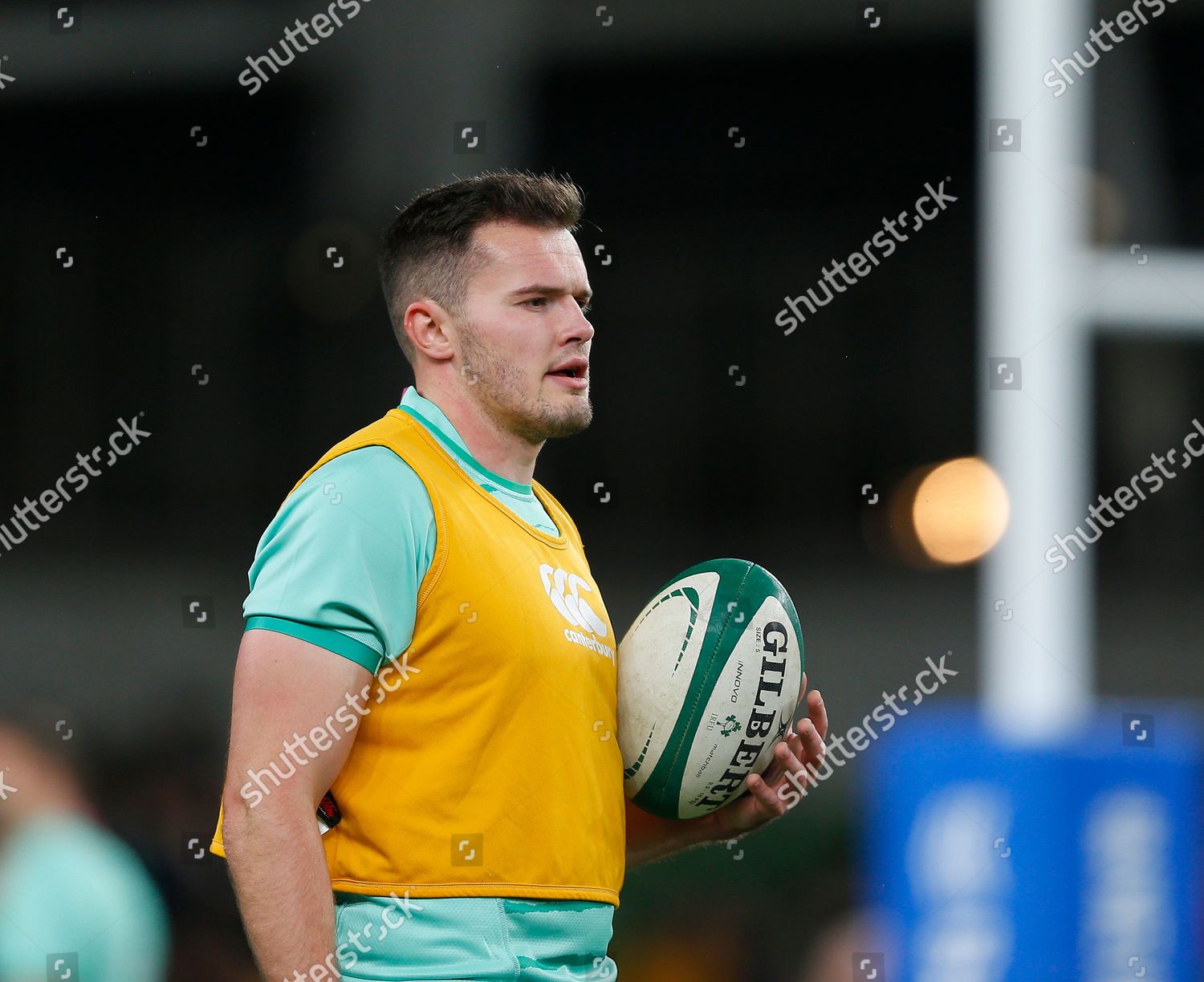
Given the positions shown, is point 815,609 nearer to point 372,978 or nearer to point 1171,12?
point 1171,12

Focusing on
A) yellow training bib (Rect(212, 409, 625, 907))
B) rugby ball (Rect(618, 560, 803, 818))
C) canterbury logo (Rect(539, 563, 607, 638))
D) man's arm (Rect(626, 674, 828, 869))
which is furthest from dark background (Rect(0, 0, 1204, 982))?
yellow training bib (Rect(212, 409, 625, 907))

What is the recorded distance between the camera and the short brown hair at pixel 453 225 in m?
2.47

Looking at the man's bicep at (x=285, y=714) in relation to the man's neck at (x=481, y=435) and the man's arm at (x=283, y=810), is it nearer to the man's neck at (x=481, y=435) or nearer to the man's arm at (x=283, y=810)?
the man's arm at (x=283, y=810)

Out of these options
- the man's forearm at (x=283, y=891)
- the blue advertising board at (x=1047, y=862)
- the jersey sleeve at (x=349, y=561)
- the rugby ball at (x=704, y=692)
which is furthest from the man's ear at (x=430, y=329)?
the blue advertising board at (x=1047, y=862)

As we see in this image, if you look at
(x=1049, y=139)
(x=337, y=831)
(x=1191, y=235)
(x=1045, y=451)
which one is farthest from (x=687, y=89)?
(x=337, y=831)

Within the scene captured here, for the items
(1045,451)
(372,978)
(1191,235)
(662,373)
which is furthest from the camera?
(662,373)

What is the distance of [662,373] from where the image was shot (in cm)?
819

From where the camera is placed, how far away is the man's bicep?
196cm

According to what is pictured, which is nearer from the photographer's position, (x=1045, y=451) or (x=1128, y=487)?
(x=1045, y=451)

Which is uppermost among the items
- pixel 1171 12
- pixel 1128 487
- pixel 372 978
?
pixel 1171 12

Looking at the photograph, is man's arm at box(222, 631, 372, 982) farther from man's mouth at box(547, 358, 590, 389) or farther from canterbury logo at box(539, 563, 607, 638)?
A: man's mouth at box(547, 358, 590, 389)

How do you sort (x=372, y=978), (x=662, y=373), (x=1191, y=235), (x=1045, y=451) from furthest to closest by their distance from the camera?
(x=662, y=373) → (x=1191, y=235) → (x=1045, y=451) → (x=372, y=978)

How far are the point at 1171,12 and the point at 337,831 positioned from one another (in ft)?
22.8

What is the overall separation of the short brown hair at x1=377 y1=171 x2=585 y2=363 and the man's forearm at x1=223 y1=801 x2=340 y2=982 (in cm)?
85
